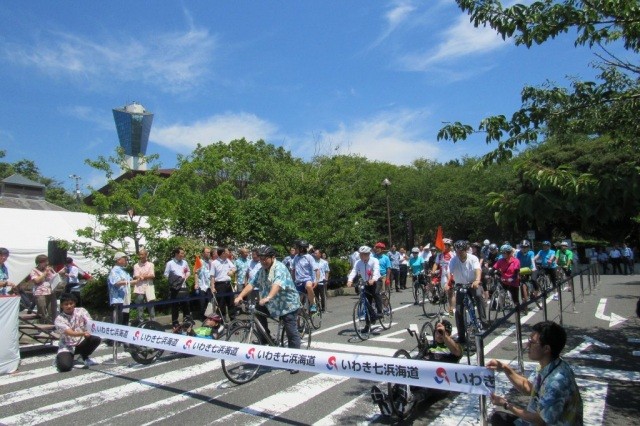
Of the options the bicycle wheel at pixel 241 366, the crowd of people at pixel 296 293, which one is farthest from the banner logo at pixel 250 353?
the crowd of people at pixel 296 293

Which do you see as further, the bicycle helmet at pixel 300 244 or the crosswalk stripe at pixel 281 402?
the bicycle helmet at pixel 300 244

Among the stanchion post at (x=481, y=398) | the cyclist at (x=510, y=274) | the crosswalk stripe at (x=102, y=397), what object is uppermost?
the cyclist at (x=510, y=274)

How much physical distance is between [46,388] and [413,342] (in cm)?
617

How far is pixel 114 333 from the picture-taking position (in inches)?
310

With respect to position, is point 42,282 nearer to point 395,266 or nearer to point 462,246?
point 462,246

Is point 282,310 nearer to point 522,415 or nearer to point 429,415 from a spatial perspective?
point 429,415

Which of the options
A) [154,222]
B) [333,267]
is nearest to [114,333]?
[154,222]

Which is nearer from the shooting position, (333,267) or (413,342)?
(413,342)

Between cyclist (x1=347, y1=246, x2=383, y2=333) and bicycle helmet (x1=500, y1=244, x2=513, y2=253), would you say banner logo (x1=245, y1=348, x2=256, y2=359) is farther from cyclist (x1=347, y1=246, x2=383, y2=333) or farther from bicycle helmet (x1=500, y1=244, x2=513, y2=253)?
bicycle helmet (x1=500, y1=244, x2=513, y2=253)

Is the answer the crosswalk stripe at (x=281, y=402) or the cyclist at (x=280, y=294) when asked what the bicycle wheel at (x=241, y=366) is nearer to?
the cyclist at (x=280, y=294)

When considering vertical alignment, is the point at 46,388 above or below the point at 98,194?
below

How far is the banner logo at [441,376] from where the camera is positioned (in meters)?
4.48

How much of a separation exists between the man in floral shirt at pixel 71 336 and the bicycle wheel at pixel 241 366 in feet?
8.79

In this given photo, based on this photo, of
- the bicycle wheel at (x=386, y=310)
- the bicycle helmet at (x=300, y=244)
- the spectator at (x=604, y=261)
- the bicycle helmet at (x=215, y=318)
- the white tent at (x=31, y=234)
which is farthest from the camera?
the spectator at (x=604, y=261)
